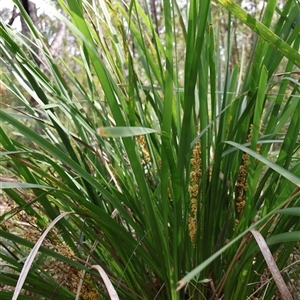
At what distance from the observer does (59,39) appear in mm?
3307

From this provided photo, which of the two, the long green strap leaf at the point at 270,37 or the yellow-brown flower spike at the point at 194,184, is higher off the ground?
the long green strap leaf at the point at 270,37

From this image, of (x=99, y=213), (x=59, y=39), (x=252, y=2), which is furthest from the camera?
(x=252, y=2)

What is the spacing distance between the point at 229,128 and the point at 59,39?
2672 mm

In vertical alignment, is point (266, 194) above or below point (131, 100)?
below

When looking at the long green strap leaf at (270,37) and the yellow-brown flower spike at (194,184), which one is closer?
the long green strap leaf at (270,37)

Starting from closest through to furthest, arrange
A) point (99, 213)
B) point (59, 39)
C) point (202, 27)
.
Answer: point (202, 27)
point (99, 213)
point (59, 39)

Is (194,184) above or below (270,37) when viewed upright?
below

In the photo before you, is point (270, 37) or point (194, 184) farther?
point (194, 184)

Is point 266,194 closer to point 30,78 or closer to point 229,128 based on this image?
point 229,128

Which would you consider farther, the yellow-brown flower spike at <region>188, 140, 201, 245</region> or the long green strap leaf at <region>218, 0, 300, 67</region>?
the yellow-brown flower spike at <region>188, 140, 201, 245</region>

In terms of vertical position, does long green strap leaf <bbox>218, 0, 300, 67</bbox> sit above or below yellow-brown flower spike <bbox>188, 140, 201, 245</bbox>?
above

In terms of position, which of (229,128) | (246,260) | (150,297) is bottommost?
→ (150,297)

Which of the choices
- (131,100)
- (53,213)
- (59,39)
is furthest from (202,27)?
(59,39)

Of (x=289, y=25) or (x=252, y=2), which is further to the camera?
(x=252, y=2)
